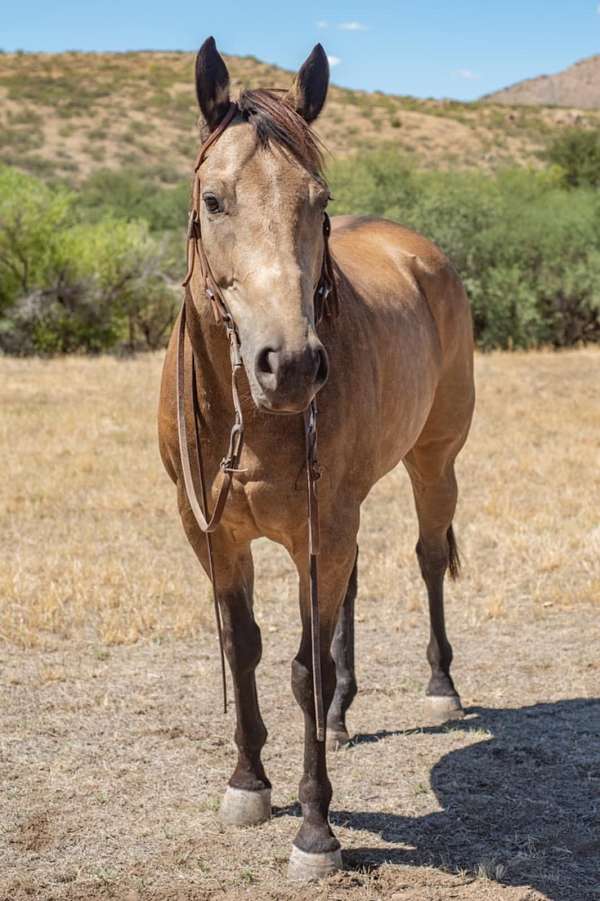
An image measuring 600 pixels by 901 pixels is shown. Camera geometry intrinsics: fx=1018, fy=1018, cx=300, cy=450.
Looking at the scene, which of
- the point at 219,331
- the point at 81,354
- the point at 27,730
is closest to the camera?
the point at 219,331

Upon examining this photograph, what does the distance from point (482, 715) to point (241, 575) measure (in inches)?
72.9

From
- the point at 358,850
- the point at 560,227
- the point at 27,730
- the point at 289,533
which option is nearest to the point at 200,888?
the point at 358,850

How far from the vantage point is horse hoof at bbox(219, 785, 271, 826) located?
12.6 feet

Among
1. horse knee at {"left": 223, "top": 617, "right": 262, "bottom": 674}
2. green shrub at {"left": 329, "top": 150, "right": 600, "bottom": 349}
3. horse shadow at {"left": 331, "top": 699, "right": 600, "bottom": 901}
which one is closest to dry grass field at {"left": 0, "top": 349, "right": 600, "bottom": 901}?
horse shadow at {"left": 331, "top": 699, "right": 600, "bottom": 901}

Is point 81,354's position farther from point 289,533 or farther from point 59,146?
point 59,146

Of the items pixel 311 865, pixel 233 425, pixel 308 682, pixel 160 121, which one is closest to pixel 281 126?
pixel 233 425

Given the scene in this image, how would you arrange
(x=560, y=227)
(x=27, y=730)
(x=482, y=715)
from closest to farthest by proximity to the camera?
(x=27, y=730) < (x=482, y=715) < (x=560, y=227)

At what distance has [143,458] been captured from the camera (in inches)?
424

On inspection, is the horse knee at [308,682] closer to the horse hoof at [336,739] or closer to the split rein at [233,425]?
the split rein at [233,425]

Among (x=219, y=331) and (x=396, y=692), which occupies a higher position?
(x=219, y=331)

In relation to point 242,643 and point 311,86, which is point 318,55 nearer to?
point 311,86

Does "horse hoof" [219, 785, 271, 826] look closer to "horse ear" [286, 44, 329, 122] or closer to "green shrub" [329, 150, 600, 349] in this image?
"horse ear" [286, 44, 329, 122]

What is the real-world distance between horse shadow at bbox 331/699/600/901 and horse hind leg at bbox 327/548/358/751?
104mm

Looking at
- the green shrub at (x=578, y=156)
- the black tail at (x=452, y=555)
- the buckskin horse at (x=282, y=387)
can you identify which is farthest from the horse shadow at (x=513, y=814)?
the green shrub at (x=578, y=156)
